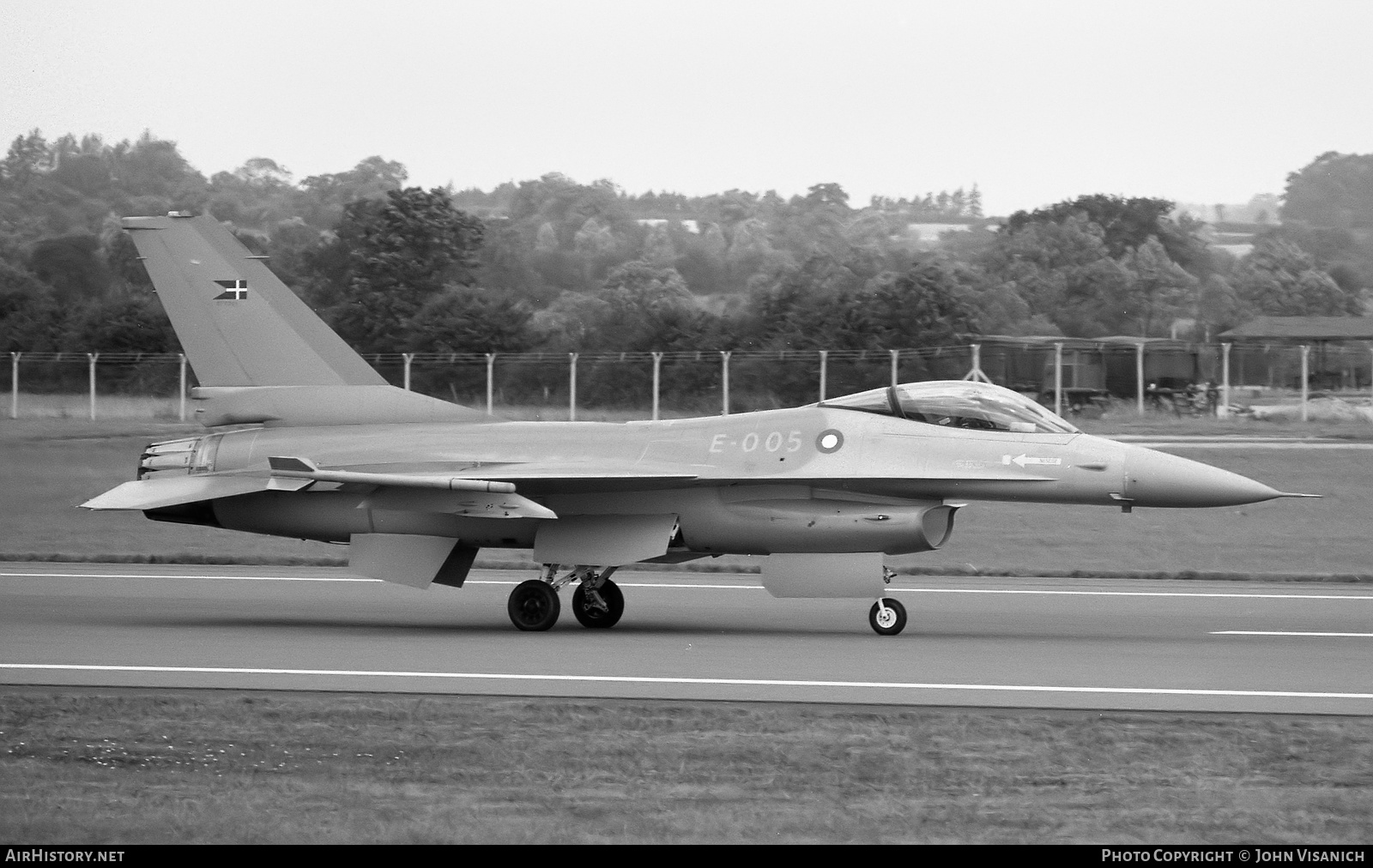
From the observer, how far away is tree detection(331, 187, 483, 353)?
32719mm

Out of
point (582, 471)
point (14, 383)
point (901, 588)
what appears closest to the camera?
point (582, 471)

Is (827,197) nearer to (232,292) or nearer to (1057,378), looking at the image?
(1057,378)

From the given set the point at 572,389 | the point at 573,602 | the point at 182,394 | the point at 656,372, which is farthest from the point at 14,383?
the point at 573,602

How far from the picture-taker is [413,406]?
548 inches

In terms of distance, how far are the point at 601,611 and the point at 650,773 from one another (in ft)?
19.9

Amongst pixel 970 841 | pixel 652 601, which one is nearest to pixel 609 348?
pixel 652 601

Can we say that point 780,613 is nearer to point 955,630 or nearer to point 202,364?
point 955,630

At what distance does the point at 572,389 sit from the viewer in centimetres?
2662

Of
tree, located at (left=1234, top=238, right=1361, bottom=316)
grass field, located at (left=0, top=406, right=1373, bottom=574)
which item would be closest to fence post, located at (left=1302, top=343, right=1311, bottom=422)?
grass field, located at (left=0, top=406, right=1373, bottom=574)

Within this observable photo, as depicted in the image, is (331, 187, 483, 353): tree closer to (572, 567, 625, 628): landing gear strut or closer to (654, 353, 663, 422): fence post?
(654, 353, 663, 422): fence post

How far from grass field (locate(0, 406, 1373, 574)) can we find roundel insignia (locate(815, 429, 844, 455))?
20.9ft

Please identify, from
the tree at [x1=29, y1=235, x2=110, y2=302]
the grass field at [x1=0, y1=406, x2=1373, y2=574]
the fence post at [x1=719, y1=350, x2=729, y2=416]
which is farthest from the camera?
the tree at [x1=29, y1=235, x2=110, y2=302]

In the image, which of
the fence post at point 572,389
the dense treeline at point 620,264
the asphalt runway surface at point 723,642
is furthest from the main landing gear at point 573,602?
the fence post at point 572,389

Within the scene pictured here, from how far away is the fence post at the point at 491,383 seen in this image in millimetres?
26234
